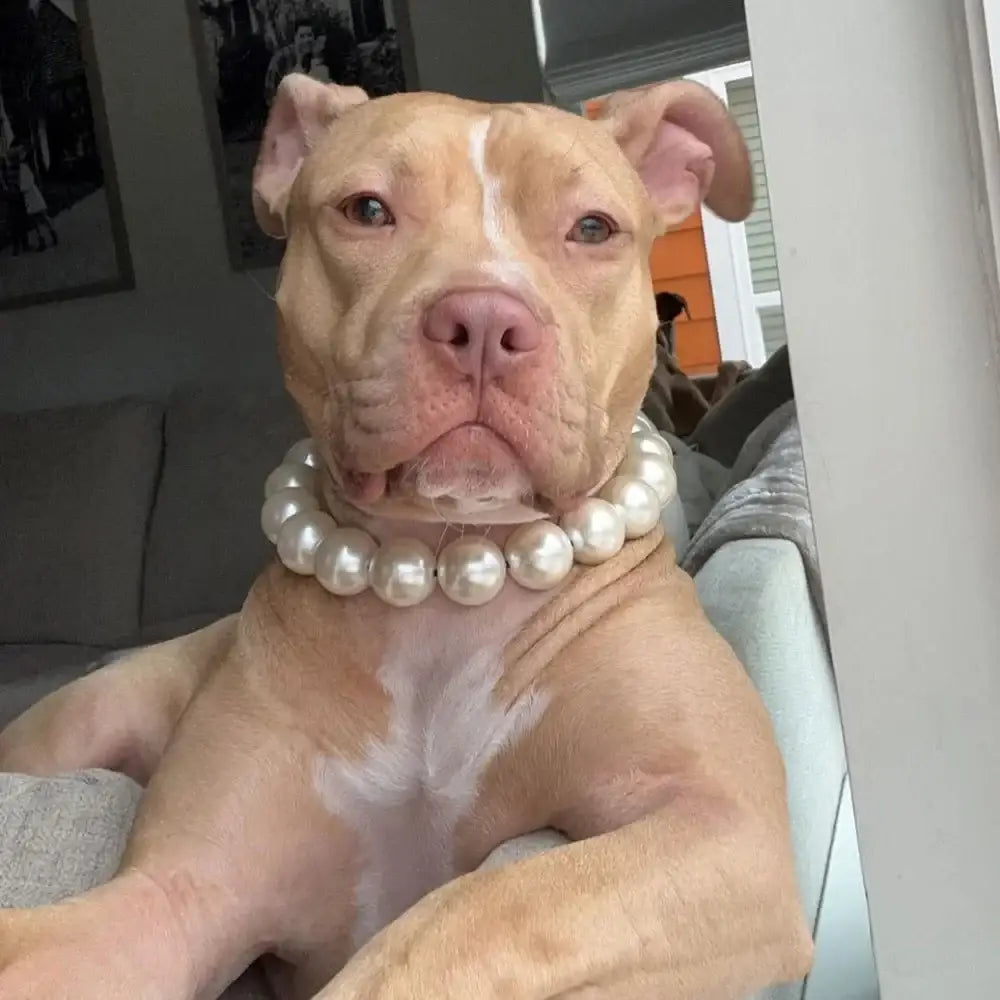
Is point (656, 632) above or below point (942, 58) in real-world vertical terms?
below

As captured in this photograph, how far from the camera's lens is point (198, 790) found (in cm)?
104

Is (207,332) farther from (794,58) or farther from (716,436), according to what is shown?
(794,58)

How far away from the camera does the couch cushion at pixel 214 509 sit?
3246 millimetres

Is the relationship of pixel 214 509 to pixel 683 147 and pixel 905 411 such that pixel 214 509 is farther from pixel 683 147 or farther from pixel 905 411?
pixel 905 411

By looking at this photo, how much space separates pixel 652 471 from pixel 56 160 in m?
3.50

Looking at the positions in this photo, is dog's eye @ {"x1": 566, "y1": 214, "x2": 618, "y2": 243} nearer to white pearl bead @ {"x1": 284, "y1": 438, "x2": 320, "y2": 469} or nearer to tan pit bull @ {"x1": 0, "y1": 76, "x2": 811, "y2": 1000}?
tan pit bull @ {"x1": 0, "y1": 76, "x2": 811, "y2": 1000}

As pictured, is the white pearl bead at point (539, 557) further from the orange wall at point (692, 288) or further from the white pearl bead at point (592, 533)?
the orange wall at point (692, 288)

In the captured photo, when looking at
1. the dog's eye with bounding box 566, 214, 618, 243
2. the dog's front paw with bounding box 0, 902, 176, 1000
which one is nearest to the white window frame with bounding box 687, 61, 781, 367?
the dog's eye with bounding box 566, 214, 618, 243

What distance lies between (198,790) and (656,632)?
0.41 metres

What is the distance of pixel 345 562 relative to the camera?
1.13m

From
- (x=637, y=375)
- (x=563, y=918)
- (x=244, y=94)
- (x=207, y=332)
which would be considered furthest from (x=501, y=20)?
(x=563, y=918)

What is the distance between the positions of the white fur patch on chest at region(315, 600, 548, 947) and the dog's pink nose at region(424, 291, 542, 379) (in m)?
0.28

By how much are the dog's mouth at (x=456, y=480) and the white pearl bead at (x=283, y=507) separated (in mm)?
163

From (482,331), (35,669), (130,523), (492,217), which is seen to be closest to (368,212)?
(492,217)
